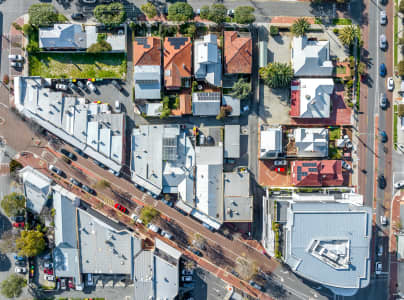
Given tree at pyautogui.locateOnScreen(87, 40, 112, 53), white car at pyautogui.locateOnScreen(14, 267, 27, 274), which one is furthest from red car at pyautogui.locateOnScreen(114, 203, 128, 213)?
tree at pyautogui.locateOnScreen(87, 40, 112, 53)

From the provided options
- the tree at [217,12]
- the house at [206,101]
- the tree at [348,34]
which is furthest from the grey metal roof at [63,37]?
the tree at [348,34]

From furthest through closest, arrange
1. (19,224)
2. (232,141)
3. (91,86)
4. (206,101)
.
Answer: (19,224) → (91,86) → (232,141) → (206,101)

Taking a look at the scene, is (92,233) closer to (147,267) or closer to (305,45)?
(147,267)

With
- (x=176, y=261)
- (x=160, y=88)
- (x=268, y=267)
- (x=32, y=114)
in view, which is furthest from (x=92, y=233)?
(x=268, y=267)

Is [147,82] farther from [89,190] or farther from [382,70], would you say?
[382,70]

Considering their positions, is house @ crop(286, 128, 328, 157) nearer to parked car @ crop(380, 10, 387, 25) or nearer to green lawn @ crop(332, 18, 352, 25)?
green lawn @ crop(332, 18, 352, 25)

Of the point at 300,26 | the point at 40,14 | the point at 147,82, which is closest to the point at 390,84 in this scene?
the point at 300,26
